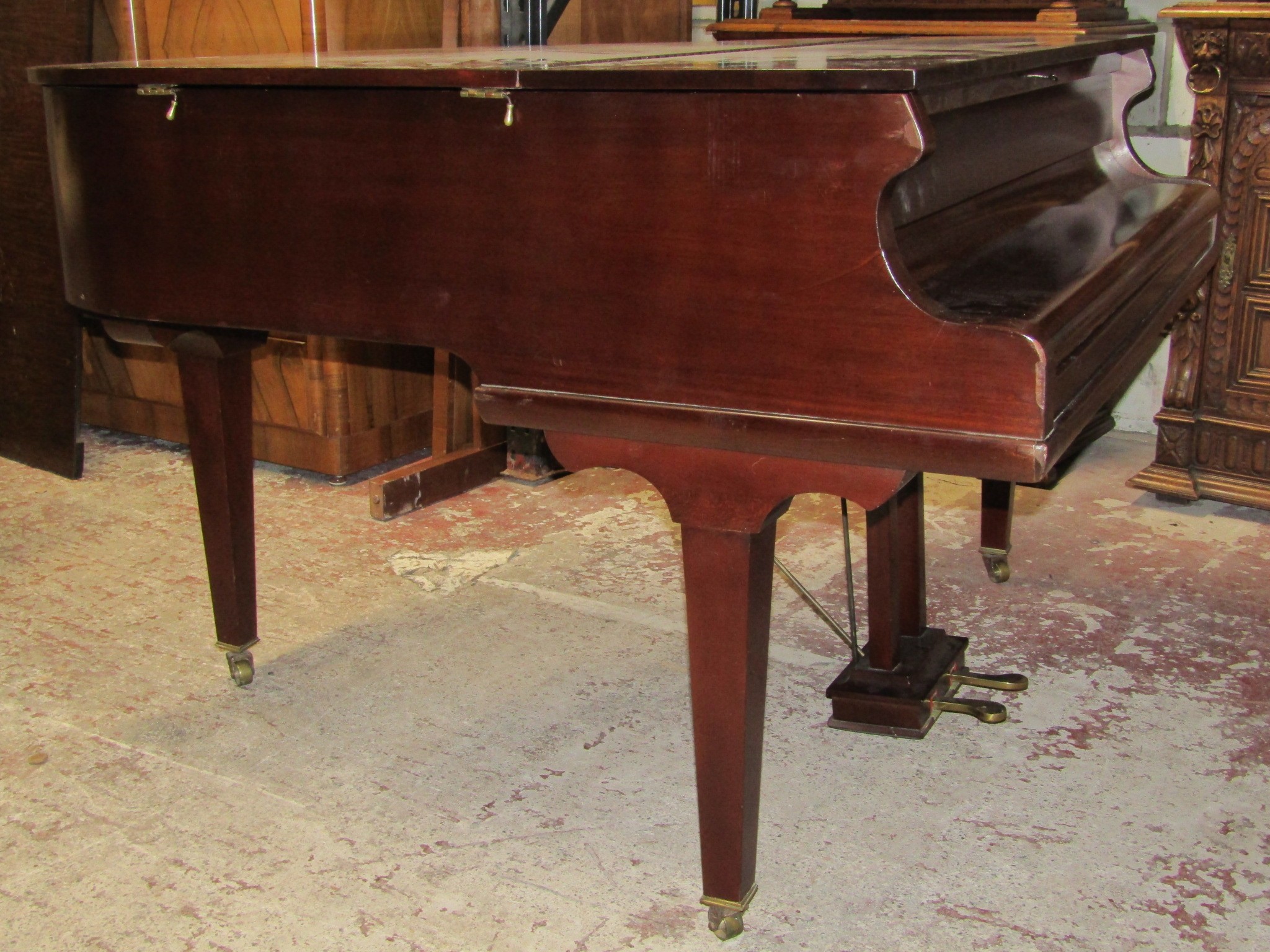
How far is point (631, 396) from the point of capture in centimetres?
147

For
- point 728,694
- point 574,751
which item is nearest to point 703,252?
point 728,694

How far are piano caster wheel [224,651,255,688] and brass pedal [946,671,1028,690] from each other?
1.21 meters

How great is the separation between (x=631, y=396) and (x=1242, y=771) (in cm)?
124

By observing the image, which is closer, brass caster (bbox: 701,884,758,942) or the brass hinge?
brass caster (bbox: 701,884,758,942)

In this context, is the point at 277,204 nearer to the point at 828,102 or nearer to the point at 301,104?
the point at 301,104

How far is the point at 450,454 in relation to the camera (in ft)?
11.5

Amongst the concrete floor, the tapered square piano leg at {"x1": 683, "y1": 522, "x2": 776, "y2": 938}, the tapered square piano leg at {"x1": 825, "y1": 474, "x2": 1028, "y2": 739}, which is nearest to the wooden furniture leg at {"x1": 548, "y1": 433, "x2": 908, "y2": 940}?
the tapered square piano leg at {"x1": 683, "y1": 522, "x2": 776, "y2": 938}

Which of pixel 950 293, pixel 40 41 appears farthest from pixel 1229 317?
pixel 40 41

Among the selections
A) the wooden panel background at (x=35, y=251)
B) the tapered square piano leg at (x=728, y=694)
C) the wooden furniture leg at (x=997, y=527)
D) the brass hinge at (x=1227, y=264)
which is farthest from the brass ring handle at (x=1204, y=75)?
the wooden panel background at (x=35, y=251)

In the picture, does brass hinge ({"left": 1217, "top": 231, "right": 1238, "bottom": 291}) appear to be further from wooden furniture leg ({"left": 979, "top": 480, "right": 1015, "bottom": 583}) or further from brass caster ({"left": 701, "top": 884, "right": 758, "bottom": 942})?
brass caster ({"left": 701, "top": 884, "right": 758, "bottom": 942})

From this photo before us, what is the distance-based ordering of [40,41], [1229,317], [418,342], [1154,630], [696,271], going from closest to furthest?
[696,271] < [418,342] < [1154,630] < [1229,317] < [40,41]

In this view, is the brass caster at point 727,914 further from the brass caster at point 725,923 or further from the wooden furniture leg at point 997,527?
the wooden furniture leg at point 997,527

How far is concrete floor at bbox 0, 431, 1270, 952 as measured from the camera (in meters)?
1.75

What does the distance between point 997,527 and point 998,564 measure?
82 millimetres
